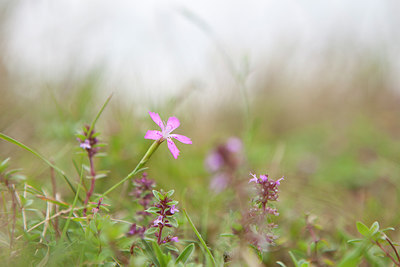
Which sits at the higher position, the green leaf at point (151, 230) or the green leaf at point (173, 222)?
the green leaf at point (173, 222)

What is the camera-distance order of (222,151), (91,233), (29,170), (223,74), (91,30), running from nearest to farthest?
(91,233) < (29,170) < (222,151) < (91,30) < (223,74)

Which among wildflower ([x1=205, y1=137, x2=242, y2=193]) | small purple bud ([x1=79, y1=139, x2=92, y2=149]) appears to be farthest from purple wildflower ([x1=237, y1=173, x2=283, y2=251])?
wildflower ([x1=205, y1=137, x2=242, y2=193])

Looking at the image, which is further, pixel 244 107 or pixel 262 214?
A: pixel 244 107

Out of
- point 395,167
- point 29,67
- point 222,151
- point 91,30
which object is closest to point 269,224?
point 222,151

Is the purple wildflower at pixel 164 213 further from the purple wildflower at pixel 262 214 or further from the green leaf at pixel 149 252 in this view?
the purple wildflower at pixel 262 214

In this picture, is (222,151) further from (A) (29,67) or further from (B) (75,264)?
(A) (29,67)

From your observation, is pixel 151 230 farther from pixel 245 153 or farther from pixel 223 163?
pixel 223 163

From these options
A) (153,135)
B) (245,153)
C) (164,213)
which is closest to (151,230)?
(164,213)

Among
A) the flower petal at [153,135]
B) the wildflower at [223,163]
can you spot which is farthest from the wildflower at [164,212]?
the wildflower at [223,163]
